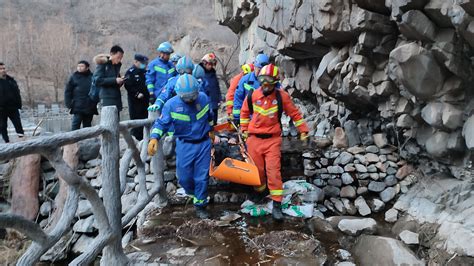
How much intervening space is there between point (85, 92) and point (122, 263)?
3.75m

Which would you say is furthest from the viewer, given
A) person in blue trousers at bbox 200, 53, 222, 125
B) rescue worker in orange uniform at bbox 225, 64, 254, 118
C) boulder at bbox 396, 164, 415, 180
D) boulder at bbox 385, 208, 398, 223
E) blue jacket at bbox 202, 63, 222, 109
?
blue jacket at bbox 202, 63, 222, 109

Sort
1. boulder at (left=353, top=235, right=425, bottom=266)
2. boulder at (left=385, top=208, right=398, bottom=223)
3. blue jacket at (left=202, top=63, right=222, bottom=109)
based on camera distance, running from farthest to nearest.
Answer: blue jacket at (left=202, top=63, right=222, bottom=109)
boulder at (left=385, top=208, right=398, bottom=223)
boulder at (left=353, top=235, right=425, bottom=266)

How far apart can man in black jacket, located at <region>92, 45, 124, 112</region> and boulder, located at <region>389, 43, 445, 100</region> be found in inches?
164

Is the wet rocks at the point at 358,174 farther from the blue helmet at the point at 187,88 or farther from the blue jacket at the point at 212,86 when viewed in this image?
the blue helmet at the point at 187,88

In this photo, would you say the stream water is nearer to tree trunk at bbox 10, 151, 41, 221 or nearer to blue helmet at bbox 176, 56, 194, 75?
blue helmet at bbox 176, 56, 194, 75

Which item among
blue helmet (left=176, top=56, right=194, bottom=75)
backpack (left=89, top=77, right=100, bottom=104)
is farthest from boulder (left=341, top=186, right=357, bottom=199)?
backpack (left=89, top=77, right=100, bottom=104)

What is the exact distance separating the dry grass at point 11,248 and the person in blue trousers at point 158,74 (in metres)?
3.01

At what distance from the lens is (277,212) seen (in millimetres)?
4348

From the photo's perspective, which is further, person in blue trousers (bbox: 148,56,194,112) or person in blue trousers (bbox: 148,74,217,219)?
person in blue trousers (bbox: 148,56,194,112)

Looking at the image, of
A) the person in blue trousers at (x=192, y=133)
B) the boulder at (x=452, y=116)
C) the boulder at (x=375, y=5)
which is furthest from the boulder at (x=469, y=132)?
the person in blue trousers at (x=192, y=133)

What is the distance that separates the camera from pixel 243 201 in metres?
5.02

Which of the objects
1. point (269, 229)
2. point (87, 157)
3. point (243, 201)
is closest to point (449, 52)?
point (269, 229)

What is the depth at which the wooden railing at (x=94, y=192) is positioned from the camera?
197 centimetres

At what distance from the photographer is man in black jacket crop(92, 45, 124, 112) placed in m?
5.72
